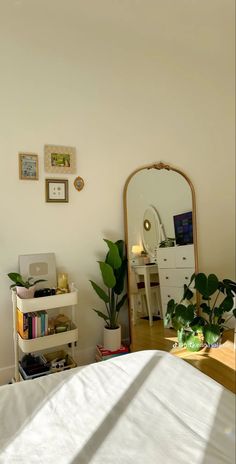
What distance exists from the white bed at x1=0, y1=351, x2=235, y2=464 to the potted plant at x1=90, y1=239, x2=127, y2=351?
41.1 inches

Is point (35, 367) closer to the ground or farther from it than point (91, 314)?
closer to the ground

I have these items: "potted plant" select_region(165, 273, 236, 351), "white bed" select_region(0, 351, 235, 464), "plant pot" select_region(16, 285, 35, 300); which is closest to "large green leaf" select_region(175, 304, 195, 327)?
"potted plant" select_region(165, 273, 236, 351)

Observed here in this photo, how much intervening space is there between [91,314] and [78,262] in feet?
1.40

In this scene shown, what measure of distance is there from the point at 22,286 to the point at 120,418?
124 centimetres

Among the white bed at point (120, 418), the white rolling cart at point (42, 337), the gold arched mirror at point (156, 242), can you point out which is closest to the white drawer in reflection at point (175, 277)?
the gold arched mirror at point (156, 242)

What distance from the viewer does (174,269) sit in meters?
2.84

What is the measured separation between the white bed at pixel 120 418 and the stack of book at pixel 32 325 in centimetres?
79

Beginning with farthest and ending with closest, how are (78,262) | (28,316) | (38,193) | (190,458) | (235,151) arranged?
(235,151) → (78,262) → (38,193) → (28,316) → (190,458)

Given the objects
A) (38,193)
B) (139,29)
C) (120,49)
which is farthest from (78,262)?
(139,29)

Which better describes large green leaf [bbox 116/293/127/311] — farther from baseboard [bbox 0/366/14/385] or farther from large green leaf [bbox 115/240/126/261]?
baseboard [bbox 0/366/14/385]

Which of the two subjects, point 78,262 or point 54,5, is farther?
point 78,262

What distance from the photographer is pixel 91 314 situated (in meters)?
2.50

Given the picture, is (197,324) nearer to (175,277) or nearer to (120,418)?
(175,277)

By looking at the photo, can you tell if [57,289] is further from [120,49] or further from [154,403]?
[120,49]
